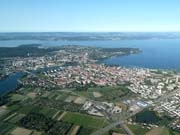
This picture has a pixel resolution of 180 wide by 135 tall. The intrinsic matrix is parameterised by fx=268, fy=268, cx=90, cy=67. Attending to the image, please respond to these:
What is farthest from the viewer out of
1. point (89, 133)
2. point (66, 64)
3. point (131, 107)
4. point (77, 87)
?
point (66, 64)

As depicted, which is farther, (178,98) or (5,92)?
(5,92)

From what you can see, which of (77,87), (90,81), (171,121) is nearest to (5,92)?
(77,87)

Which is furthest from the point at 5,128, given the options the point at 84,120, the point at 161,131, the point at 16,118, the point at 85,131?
the point at 161,131

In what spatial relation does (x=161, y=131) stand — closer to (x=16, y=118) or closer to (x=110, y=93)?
(x=110, y=93)

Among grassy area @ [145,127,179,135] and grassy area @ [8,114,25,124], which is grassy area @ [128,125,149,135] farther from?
grassy area @ [8,114,25,124]

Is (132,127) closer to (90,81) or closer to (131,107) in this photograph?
(131,107)

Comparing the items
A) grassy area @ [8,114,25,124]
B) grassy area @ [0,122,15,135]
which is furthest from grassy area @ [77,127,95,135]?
grassy area @ [8,114,25,124]
